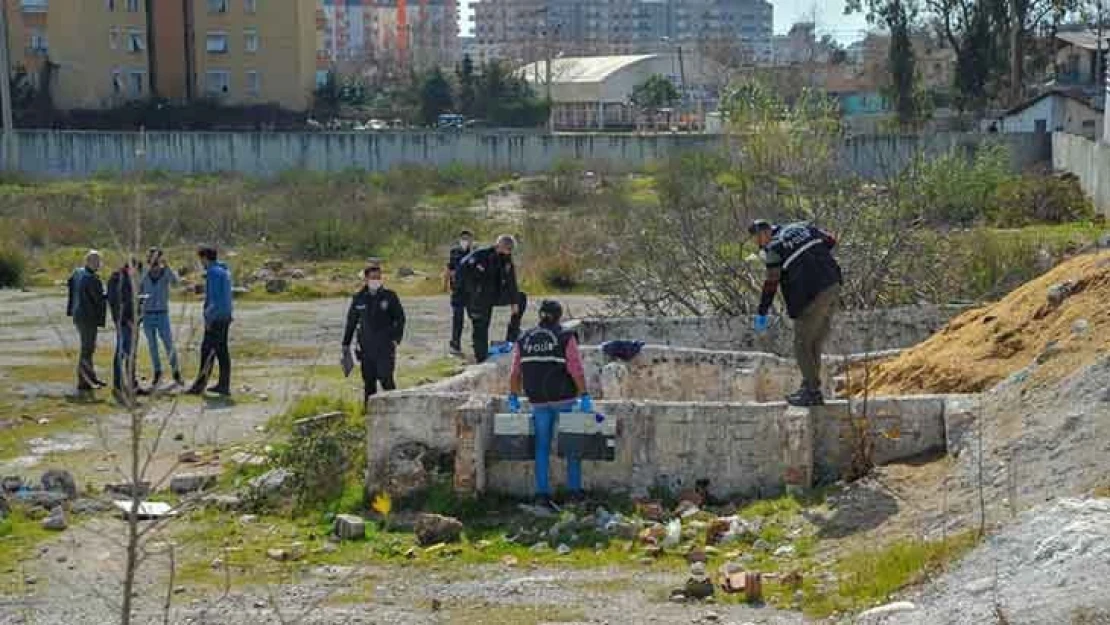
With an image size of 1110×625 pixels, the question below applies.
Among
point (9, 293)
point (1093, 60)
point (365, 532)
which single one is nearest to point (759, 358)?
point (365, 532)

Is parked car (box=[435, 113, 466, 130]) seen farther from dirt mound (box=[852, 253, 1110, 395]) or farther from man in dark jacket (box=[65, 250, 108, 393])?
dirt mound (box=[852, 253, 1110, 395])

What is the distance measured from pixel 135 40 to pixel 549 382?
58.4 meters

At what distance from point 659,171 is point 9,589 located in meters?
36.3

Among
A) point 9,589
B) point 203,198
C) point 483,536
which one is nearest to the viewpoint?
point 9,589

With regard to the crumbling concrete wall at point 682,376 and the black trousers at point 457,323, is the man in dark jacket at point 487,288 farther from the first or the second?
the crumbling concrete wall at point 682,376

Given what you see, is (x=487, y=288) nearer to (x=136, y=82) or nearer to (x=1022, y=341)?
(x=1022, y=341)

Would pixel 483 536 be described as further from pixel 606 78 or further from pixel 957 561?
pixel 606 78

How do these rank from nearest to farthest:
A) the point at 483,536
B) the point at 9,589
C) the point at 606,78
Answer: the point at 9,589, the point at 483,536, the point at 606,78

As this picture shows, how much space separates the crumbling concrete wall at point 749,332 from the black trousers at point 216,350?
→ 152 inches

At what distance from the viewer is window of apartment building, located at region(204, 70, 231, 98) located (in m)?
68.0

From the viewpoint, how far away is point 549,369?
38.7ft

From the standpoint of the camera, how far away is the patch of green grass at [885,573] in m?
9.22

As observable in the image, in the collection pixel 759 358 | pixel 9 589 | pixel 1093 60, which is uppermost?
pixel 1093 60

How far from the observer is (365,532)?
38.1 feet
